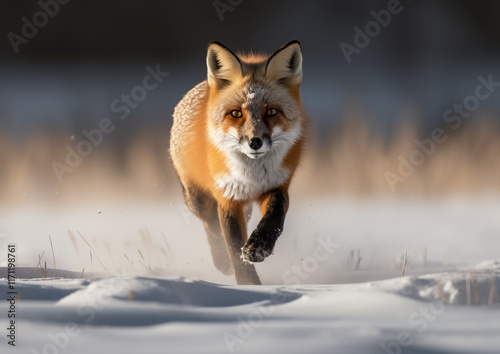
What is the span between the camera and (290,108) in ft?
15.2

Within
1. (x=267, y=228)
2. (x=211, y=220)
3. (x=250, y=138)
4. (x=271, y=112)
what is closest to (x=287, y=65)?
(x=271, y=112)

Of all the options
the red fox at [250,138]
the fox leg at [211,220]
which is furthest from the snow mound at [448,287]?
the fox leg at [211,220]

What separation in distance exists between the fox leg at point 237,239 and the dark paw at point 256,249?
460mm

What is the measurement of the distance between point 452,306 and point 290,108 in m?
2.32

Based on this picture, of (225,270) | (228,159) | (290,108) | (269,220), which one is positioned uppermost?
(290,108)

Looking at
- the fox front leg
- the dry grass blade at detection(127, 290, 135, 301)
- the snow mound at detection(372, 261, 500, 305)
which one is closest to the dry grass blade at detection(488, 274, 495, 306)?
the snow mound at detection(372, 261, 500, 305)

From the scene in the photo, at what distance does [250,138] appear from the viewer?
4.15 meters

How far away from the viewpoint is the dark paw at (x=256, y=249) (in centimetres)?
415

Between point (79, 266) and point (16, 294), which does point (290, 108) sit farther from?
point (79, 266)

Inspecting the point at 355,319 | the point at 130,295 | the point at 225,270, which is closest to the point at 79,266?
the point at 225,270

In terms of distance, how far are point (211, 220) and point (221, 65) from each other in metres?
2.02

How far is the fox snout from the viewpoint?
162 inches

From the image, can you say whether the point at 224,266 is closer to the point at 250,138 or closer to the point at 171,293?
the point at 250,138

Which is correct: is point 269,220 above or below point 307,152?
below
